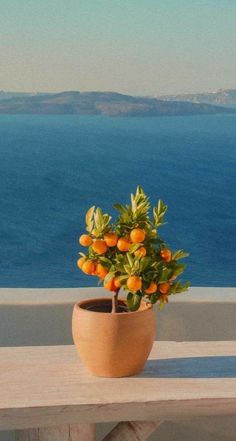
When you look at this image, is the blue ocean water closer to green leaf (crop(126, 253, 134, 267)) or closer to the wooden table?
the wooden table

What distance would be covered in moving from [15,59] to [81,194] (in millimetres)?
10403

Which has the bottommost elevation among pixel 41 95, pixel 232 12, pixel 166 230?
pixel 166 230

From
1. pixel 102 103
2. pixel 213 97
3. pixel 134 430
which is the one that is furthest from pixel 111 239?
pixel 213 97

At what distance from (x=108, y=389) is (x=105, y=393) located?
3 centimetres

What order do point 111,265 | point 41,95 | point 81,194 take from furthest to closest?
point 41,95, point 81,194, point 111,265

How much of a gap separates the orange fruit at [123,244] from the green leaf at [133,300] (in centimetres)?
10

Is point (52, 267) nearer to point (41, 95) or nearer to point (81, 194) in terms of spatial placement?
point (81, 194)

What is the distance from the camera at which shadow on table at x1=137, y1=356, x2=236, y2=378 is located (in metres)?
1.98

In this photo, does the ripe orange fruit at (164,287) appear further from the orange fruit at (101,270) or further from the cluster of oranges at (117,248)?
the orange fruit at (101,270)

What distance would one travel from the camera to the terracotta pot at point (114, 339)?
191 centimetres

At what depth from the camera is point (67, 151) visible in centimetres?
4994

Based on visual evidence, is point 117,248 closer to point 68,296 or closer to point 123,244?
point 123,244

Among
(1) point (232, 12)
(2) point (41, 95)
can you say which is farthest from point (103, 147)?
(1) point (232, 12)

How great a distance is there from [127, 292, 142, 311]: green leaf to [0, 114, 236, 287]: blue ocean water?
20350 mm
